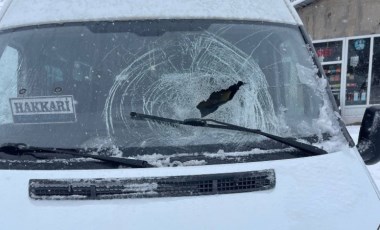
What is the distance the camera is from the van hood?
2020 millimetres

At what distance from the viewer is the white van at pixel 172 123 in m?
2.09

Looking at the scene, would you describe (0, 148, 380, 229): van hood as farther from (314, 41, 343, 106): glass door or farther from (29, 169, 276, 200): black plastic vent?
(314, 41, 343, 106): glass door

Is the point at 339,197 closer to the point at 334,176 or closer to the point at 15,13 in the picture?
the point at 334,176

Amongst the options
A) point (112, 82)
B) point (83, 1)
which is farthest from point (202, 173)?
point (83, 1)

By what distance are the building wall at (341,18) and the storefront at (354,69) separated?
0.21m

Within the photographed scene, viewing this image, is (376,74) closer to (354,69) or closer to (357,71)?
(357,71)

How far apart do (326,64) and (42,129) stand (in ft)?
43.0

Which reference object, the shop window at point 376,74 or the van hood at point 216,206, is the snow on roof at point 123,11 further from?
the shop window at point 376,74

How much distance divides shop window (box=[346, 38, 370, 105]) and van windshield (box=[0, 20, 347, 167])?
37.3 ft

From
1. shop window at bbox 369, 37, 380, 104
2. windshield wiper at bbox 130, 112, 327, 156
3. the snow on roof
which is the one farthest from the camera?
shop window at bbox 369, 37, 380, 104

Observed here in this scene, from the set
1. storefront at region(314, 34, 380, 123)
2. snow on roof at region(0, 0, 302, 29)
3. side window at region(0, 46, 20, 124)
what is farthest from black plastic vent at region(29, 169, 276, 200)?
storefront at region(314, 34, 380, 123)

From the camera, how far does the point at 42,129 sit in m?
2.39

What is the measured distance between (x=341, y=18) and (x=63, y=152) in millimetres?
12763

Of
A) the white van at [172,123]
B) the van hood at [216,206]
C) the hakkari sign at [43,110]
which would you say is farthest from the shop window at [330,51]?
the hakkari sign at [43,110]
